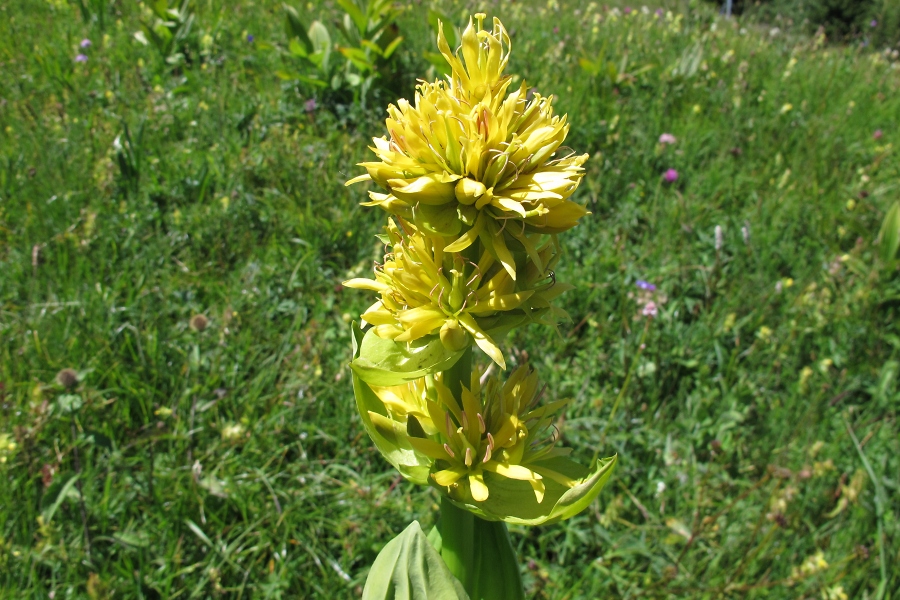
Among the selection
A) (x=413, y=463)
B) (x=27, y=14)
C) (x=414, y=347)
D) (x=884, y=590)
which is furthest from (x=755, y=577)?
(x=27, y=14)

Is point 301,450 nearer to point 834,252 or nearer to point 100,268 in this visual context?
point 100,268

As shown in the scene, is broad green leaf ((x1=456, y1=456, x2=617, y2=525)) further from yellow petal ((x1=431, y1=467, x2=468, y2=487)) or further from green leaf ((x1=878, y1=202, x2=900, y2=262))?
green leaf ((x1=878, y1=202, x2=900, y2=262))

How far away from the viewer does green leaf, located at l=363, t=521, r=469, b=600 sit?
1580 mm

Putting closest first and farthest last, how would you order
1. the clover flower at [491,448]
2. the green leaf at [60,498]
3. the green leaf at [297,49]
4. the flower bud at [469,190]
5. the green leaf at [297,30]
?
the flower bud at [469,190]
the clover flower at [491,448]
the green leaf at [60,498]
the green leaf at [297,49]
the green leaf at [297,30]

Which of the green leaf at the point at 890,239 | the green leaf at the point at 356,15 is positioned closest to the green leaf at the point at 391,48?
the green leaf at the point at 356,15

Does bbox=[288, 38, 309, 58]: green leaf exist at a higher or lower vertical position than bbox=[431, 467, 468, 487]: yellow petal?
lower

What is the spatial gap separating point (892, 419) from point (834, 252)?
1.36 meters

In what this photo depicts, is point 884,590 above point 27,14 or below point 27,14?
below

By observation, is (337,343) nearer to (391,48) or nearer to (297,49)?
(391,48)

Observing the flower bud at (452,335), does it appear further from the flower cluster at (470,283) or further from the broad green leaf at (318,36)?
the broad green leaf at (318,36)

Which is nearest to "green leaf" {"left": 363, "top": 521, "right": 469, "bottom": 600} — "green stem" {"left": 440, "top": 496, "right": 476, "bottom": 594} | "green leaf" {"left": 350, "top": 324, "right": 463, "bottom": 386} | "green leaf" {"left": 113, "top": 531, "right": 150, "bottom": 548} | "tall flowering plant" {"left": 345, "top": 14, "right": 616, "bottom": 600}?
"tall flowering plant" {"left": 345, "top": 14, "right": 616, "bottom": 600}

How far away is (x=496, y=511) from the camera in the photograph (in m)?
1.62

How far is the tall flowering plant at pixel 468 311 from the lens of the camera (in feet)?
4.66

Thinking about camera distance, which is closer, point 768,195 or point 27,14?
point 768,195
